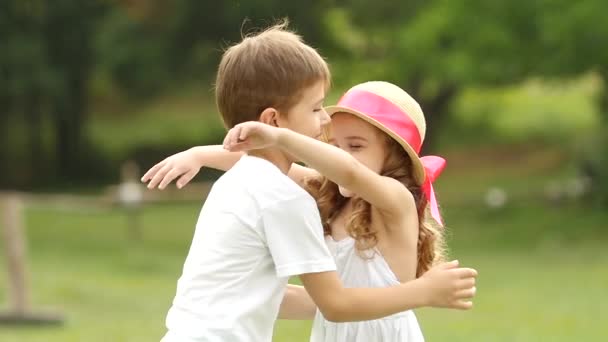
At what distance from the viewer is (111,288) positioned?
1580 cm

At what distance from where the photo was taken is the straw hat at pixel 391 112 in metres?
3.34

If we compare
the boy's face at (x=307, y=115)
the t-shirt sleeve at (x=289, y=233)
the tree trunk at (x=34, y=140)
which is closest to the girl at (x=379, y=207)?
the boy's face at (x=307, y=115)

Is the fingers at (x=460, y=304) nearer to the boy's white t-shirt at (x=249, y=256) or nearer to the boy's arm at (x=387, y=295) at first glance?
the boy's arm at (x=387, y=295)

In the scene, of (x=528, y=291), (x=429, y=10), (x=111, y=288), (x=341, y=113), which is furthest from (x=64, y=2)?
(x=341, y=113)

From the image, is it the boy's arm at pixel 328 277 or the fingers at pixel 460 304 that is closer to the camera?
the boy's arm at pixel 328 277

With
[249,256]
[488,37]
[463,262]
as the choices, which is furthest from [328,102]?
[249,256]

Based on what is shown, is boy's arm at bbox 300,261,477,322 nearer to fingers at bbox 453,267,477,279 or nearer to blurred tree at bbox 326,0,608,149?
fingers at bbox 453,267,477,279

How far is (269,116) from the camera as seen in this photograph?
3.06m

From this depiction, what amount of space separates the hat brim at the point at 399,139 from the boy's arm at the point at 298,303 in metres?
0.45

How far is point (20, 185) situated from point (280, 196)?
1036 inches

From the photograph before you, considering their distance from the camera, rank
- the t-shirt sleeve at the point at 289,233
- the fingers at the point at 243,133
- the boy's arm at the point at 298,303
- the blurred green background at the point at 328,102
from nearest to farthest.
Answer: the fingers at the point at 243,133, the t-shirt sleeve at the point at 289,233, the boy's arm at the point at 298,303, the blurred green background at the point at 328,102

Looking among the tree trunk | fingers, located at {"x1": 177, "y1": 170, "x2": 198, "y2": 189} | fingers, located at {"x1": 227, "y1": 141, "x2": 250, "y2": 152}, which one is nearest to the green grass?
the tree trunk

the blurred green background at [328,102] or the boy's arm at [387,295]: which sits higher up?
the blurred green background at [328,102]

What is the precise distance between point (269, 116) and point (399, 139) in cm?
44
